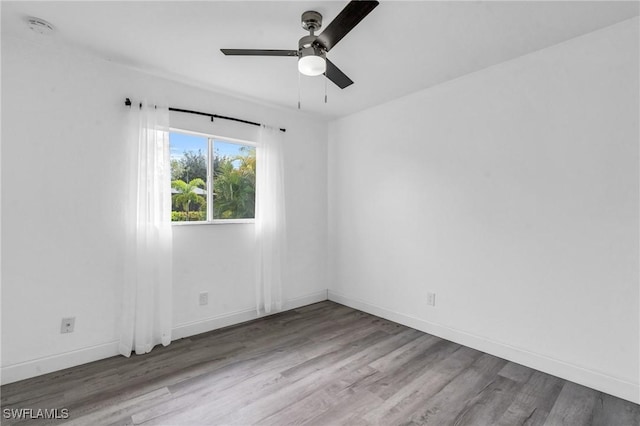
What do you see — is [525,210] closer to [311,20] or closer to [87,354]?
[311,20]

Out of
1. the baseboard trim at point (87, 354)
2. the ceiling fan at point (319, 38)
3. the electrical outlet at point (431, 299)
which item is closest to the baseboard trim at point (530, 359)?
the electrical outlet at point (431, 299)

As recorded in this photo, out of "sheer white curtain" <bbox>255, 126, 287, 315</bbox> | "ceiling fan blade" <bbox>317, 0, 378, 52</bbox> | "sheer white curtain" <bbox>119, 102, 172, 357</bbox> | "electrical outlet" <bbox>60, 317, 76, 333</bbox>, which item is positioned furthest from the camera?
"sheer white curtain" <bbox>255, 126, 287, 315</bbox>

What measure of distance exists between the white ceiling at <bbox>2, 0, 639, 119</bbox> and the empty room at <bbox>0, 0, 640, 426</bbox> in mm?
18

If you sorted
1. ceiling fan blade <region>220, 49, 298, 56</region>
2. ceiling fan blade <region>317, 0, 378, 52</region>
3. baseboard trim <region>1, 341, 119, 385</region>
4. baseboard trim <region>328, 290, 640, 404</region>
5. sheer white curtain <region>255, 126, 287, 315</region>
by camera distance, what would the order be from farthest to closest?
sheer white curtain <region>255, 126, 287, 315</region> → baseboard trim <region>1, 341, 119, 385</region> → baseboard trim <region>328, 290, 640, 404</region> → ceiling fan blade <region>220, 49, 298, 56</region> → ceiling fan blade <region>317, 0, 378, 52</region>

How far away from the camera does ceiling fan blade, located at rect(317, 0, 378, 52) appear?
4.80 ft

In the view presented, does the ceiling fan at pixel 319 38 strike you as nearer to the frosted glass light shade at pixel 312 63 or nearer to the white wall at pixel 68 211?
the frosted glass light shade at pixel 312 63

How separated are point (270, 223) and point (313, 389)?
1.85 m

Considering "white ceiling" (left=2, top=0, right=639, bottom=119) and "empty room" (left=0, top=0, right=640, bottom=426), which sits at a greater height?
"white ceiling" (left=2, top=0, right=639, bottom=119)

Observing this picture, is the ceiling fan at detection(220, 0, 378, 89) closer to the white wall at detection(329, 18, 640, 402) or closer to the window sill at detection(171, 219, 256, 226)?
the white wall at detection(329, 18, 640, 402)

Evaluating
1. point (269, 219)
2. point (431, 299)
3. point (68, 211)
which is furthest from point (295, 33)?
point (431, 299)

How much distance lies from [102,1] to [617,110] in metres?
3.39

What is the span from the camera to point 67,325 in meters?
2.36

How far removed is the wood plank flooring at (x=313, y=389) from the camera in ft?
6.01

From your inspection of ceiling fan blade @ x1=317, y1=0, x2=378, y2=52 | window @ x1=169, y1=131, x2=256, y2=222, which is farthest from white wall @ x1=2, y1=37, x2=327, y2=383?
ceiling fan blade @ x1=317, y1=0, x2=378, y2=52
